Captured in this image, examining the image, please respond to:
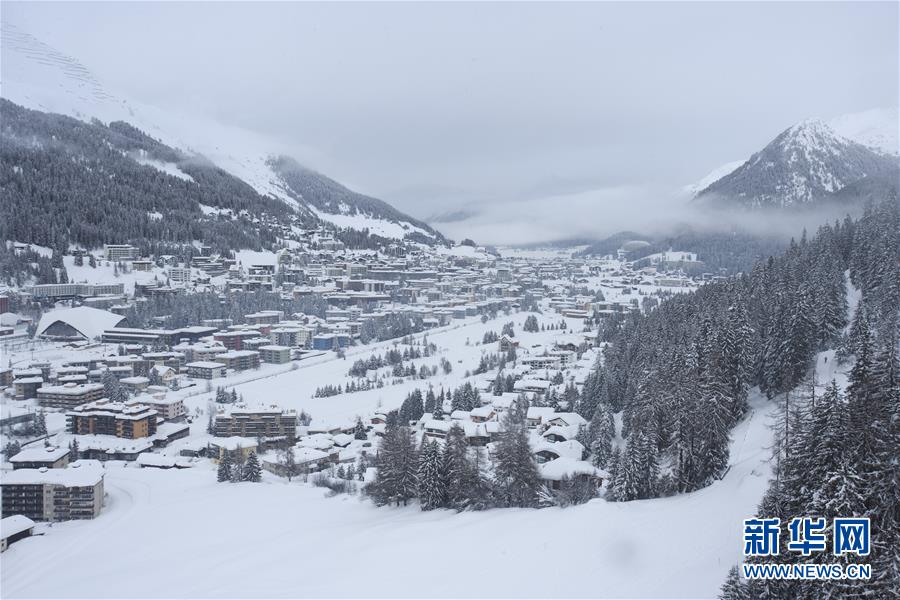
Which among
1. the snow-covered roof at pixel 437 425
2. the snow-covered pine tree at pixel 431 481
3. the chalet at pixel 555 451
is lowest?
the chalet at pixel 555 451

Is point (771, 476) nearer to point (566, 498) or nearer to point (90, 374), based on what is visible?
point (566, 498)

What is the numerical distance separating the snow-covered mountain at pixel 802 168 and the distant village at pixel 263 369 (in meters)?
71.4

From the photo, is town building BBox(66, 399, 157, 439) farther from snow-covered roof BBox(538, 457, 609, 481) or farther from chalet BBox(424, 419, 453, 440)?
snow-covered roof BBox(538, 457, 609, 481)

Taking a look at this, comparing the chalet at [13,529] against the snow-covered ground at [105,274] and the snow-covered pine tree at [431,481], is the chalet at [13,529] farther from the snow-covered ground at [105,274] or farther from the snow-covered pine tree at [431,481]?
the snow-covered ground at [105,274]

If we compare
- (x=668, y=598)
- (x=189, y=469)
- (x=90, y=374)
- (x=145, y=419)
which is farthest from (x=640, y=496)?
(x=90, y=374)

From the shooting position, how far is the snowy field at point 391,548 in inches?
551

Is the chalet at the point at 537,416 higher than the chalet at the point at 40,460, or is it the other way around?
the chalet at the point at 537,416

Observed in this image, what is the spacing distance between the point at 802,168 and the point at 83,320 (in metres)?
168

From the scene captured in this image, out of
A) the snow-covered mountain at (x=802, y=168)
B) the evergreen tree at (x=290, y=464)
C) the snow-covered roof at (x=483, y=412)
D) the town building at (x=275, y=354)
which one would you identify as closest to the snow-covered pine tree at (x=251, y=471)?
the evergreen tree at (x=290, y=464)

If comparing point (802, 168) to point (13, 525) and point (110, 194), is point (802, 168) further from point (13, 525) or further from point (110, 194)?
point (13, 525)

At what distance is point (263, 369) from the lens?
54906 mm

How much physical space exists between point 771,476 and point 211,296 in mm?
71895

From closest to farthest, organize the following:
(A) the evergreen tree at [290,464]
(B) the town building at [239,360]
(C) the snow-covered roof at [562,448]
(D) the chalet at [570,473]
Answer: (D) the chalet at [570,473]
(C) the snow-covered roof at [562,448]
(A) the evergreen tree at [290,464]
(B) the town building at [239,360]

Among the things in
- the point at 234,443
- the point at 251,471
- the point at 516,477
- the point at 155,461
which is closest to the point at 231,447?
the point at 234,443
